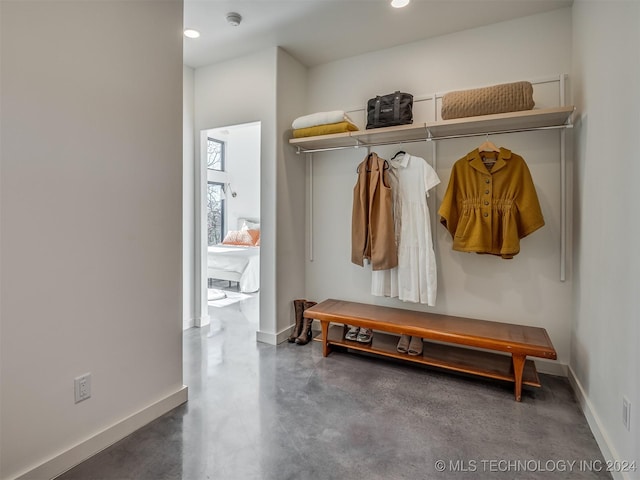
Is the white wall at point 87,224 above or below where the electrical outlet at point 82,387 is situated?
above

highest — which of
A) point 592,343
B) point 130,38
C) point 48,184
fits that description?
point 130,38

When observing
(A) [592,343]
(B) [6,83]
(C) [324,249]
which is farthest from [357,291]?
(B) [6,83]

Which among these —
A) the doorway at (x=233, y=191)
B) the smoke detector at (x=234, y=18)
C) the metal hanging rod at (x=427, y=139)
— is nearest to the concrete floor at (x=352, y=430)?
the metal hanging rod at (x=427, y=139)

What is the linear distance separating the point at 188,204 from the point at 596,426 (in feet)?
11.7

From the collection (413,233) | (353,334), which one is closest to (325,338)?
(353,334)

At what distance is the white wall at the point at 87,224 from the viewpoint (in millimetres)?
1386

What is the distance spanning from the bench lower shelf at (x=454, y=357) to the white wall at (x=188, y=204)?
4.84ft

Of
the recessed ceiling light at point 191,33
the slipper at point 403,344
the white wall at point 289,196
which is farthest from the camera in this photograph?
the white wall at point 289,196

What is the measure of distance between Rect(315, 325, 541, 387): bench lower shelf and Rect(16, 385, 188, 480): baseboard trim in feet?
4.38

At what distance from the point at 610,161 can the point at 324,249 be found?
231cm

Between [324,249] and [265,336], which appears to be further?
[324,249]

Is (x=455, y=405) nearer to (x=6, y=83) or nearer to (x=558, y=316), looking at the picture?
(x=558, y=316)

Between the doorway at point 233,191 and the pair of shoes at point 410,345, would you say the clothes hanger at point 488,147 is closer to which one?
the pair of shoes at point 410,345

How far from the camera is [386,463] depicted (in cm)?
163
